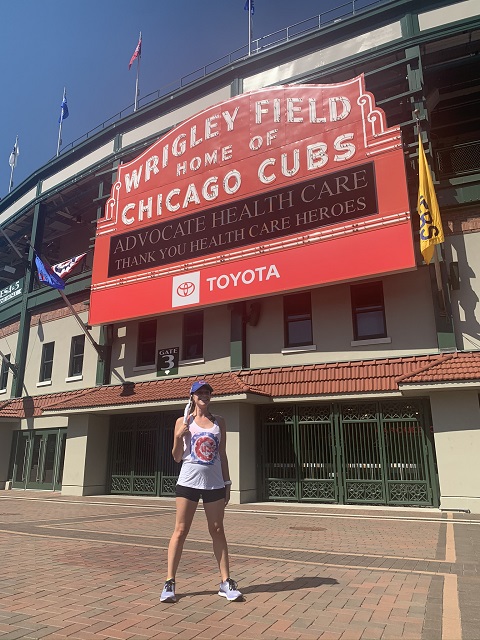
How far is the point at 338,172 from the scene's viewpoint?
46.6ft

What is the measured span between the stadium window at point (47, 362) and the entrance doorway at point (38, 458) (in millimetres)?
2460

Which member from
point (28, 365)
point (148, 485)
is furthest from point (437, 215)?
point (28, 365)

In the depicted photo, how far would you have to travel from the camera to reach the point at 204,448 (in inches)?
170

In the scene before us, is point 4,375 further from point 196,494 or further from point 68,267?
point 196,494

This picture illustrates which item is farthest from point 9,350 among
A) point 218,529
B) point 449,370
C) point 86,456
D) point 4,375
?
point 218,529

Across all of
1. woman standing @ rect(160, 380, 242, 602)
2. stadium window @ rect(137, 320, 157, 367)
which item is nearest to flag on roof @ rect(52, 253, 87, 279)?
stadium window @ rect(137, 320, 157, 367)

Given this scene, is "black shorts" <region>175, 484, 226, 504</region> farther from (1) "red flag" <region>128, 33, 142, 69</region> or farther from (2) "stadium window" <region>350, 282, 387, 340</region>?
(1) "red flag" <region>128, 33, 142, 69</region>

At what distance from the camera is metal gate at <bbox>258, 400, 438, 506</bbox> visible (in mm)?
12516

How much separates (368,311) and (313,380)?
2766 millimetres

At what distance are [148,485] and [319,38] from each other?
1667cm

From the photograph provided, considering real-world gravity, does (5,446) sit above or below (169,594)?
above

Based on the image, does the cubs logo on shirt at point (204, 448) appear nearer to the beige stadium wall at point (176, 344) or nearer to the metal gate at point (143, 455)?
the beige stadium wall at point (176, 344)

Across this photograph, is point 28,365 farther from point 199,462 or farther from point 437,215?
point 199,462

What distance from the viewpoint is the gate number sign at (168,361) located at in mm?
16781
